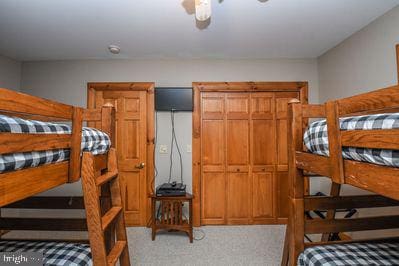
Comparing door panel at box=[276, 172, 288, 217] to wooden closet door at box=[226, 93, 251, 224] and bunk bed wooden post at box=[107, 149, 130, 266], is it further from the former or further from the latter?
bunk bed wooden post at box=[107, 149, 130, 266]

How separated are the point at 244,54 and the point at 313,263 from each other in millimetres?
2493

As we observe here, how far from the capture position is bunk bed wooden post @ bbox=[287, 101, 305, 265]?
4.71 ft

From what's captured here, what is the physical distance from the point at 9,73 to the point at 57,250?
2.85 meters

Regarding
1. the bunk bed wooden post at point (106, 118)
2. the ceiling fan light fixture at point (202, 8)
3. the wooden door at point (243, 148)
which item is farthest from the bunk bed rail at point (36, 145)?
the wooden door at point (243, 148)

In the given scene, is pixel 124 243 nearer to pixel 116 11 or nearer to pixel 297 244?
pixel 297 244

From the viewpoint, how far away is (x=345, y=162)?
1025 mm

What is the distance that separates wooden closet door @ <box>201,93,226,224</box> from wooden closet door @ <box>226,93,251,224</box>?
0.28 feet

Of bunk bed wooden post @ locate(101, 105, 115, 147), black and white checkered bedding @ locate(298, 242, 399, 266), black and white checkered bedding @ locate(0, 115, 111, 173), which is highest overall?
bunk bed wooden post @ locate(101, 105, 115, 147)

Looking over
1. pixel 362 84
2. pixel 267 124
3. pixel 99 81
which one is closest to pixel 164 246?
pixel 267 124

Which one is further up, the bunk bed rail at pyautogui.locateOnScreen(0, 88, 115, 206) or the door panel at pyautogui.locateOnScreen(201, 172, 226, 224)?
the bunk bed rail at pyautogui.locateOnScreen(0, 88, 115, 206)

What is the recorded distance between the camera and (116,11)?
1901 mm

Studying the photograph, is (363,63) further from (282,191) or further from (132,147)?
(132,147)

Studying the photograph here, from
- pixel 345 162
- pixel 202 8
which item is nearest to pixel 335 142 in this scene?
pixel 345 162

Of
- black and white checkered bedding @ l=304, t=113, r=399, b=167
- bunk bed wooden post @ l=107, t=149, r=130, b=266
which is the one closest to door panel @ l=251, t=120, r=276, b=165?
black and white checkered bedding @ l=304, t=113, r=399, b=167
